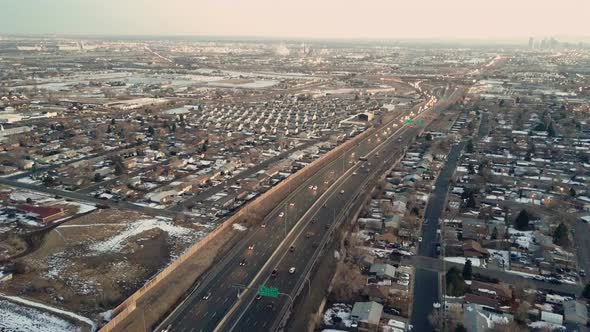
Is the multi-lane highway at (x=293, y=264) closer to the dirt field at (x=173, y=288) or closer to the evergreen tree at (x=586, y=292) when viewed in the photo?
the dirt field at (x=173, y=288)

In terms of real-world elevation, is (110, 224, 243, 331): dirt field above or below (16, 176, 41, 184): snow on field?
below

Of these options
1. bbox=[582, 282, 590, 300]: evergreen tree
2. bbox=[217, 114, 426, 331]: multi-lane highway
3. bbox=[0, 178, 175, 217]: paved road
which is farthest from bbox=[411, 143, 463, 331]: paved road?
bbox=[0, 178, 175, 217]: paved road

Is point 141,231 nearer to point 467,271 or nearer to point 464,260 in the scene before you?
point 467,271

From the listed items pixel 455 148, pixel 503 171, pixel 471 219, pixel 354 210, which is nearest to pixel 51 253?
pixel 354 210

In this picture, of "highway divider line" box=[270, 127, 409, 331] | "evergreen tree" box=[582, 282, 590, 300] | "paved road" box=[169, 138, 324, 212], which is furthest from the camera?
"paved road" box=[169, 138, 324, 212]

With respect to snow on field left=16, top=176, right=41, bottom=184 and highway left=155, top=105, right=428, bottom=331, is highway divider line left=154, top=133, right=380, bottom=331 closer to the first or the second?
highway left=155, top=105, right=428, bottom=331

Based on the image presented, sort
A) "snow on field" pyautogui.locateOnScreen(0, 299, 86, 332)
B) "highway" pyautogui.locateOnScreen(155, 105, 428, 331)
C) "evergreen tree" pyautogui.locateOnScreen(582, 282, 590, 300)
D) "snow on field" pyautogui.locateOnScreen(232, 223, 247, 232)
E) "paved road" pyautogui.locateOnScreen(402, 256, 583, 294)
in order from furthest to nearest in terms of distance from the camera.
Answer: "snow on field" pyautogui.locateOnScreen(232, 223, 247, 232)
"paved road" pyautogui.locateOnScreen(402, 256, 583, 294)
"evergreen tree" pyautogui.locateOnScreen(582, 282, 590, 300)
"highway" pyautogui.locateOnScreen(155, 105, 428, 331)
"snow on field" pyautogui.locateOnScreen(0, 299, 86, 332)
